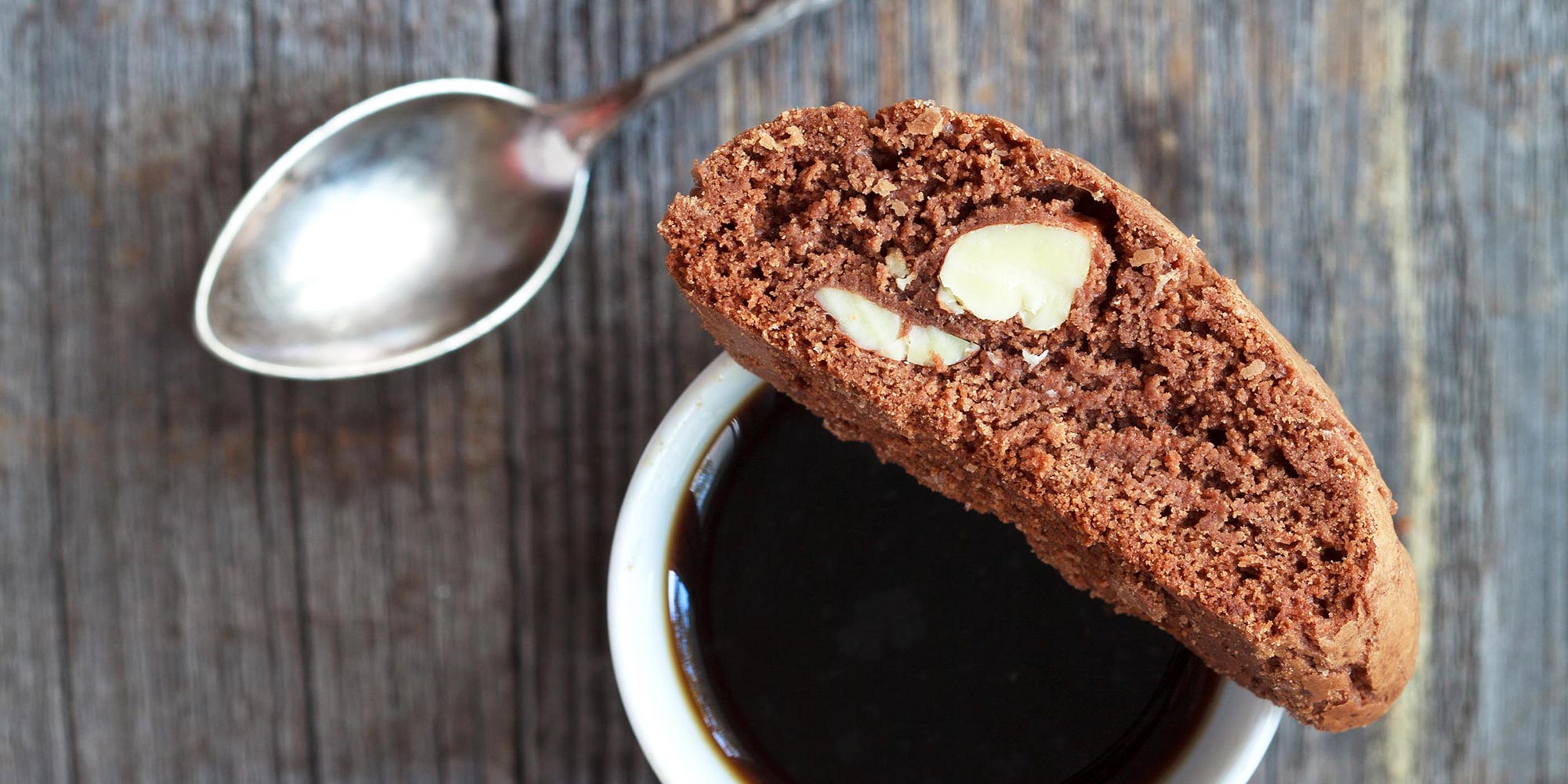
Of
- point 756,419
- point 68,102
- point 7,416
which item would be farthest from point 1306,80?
point 7,416

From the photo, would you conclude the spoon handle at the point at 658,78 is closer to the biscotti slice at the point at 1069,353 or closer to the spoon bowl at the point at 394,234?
the spoon bowl at the point at 394,234

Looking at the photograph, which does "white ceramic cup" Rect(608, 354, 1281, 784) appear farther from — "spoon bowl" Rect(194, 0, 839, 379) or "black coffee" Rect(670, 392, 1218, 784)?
"spoon bowl" Rect(194, 0, 839, 379)

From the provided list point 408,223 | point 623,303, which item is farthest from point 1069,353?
point 408,223

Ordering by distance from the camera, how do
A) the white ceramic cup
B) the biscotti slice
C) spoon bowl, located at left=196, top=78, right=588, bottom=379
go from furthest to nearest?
spoon bowl, located at left=196, top=78, right=588, bottom=379
the white ceramic cup
the biscotti slice

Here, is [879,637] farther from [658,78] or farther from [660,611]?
[658,78]

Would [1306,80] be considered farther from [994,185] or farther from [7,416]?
[7,416]

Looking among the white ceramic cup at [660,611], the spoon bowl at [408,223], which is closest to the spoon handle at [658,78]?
the spoon bowl at [408,223]

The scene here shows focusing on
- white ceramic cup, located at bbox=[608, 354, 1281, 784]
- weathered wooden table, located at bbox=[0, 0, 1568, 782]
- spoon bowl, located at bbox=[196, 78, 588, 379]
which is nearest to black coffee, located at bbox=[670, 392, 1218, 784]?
white ceramic cup, located at bbox=[608, 354, 1281, 784]
